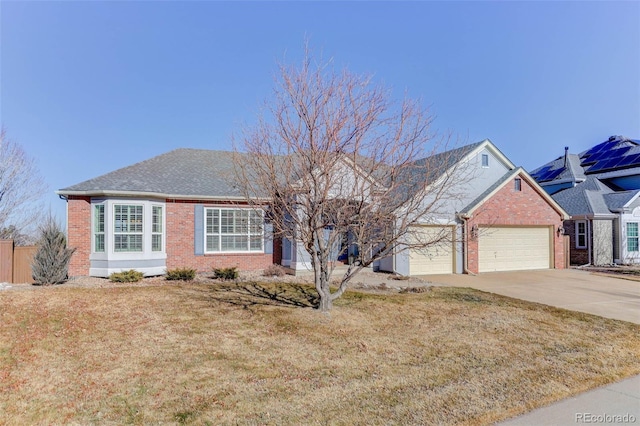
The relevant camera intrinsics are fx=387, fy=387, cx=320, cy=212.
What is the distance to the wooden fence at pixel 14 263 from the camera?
12508mm

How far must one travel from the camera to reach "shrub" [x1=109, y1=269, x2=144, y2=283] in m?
12.5

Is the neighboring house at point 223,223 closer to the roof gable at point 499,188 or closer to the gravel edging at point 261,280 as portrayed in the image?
the roof gable at point 499,188

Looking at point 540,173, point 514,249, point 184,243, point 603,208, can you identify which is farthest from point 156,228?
point 540,173

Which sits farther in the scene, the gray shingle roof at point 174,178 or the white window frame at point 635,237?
the white window frame at point 635,237

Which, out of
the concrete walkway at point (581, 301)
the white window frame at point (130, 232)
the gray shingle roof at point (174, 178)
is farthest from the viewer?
the gray shingle roof at point (174, 178)

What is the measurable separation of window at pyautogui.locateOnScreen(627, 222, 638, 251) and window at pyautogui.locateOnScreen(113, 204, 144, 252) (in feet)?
82.2

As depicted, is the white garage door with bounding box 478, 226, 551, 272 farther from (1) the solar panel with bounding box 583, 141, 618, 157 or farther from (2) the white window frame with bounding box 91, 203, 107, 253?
(1) the solar panel with bounding box 583, 141, 618, 157

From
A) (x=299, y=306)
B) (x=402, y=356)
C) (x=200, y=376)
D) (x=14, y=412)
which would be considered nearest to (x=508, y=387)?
(x=402, y=356)

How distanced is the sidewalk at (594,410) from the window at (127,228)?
13177mm

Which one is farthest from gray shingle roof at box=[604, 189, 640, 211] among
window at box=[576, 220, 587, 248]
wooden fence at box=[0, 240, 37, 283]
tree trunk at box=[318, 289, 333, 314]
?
wooden fence at box=[0, 240, 37, 283]

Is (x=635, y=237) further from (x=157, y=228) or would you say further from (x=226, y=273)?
(x=157, y=228)

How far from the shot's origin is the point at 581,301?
11062 millimetres

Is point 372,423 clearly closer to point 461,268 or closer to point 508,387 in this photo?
point 508,387

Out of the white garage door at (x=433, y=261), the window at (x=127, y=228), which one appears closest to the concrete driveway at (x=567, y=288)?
the white garage door at (x=433, y=261)
